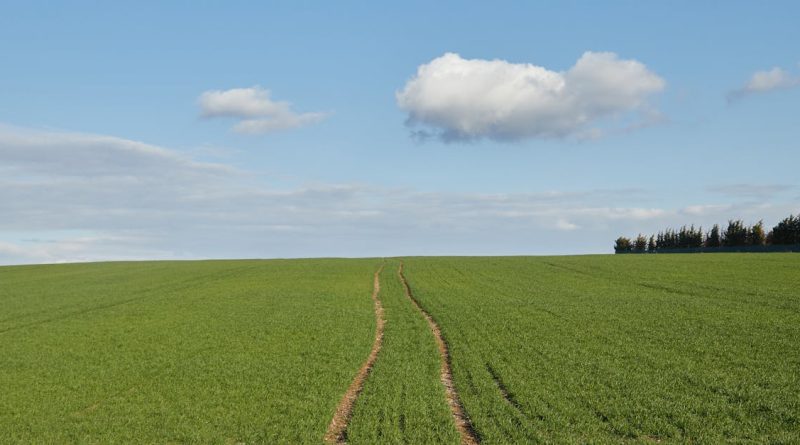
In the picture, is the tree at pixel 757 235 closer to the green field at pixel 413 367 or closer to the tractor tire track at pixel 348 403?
the green field at pixel 413 367

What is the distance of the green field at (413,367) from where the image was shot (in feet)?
48.0

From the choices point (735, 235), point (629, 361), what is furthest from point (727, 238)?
point (629, 361)

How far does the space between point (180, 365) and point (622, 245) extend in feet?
557

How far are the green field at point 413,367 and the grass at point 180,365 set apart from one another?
0.27 ft

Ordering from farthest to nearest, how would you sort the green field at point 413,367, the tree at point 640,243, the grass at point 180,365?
the tree at point 640,243 → the grass at point 180,365 → the green field at point 413,367

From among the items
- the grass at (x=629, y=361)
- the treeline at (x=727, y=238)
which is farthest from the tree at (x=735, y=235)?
the grass at (x=629, y=361)

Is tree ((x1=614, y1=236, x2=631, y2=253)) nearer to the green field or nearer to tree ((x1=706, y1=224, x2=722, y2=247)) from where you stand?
tree ((x1=706, y1=224, x2=722, y2=247))

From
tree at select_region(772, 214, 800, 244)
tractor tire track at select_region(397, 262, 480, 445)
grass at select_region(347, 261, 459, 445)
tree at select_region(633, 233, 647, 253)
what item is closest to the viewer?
grass at select_region(347, 261, 459, 445)

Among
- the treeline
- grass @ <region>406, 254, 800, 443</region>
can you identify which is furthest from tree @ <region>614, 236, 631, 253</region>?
grass @ <region>406, 254, 800, 443</region>

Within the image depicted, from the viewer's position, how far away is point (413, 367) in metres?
20.3

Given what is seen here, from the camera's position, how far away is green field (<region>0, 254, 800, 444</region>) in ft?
48.0

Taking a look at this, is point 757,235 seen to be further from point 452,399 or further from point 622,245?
point 452,399

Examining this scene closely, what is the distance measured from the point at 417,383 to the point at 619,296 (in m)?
26.8

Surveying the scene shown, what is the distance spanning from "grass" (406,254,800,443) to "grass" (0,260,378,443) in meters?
4.57
